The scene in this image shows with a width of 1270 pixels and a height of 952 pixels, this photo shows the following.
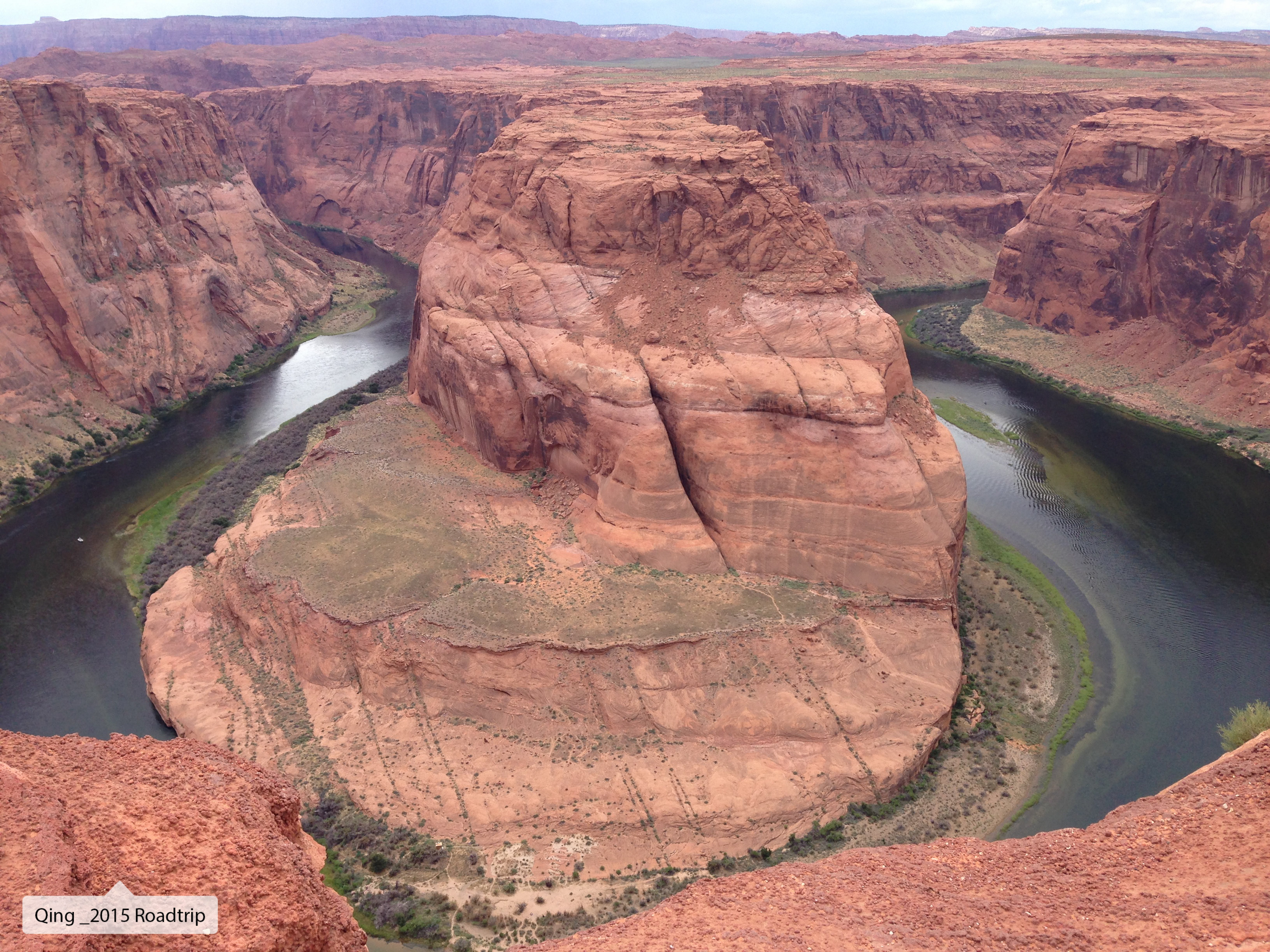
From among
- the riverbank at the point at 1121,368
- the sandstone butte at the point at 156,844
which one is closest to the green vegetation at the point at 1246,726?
the sandstone butte at the point at 156,844

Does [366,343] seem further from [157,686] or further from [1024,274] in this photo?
[1024,274]

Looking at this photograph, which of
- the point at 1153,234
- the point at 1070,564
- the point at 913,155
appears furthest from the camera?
the point at 913,155

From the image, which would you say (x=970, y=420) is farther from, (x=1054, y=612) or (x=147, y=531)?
(x=147, y=531)

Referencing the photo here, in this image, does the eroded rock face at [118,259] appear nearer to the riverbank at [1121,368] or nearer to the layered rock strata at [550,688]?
the layered rock strata at [550,688]

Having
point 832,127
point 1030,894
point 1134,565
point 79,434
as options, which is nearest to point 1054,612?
point 1134,565

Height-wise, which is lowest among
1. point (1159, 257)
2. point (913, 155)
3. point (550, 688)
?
point (550, 688)

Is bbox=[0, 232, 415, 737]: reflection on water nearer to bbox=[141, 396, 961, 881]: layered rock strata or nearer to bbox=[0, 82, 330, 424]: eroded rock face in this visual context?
bbox=[141, 396, 961, 881]: layered rock strata
